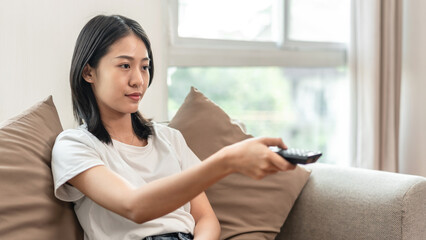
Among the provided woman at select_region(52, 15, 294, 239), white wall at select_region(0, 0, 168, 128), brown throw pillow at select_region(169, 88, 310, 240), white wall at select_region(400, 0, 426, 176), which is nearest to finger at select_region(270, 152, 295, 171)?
woman at select_region(52, 15, 294, 239)

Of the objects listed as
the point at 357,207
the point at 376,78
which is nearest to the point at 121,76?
the point at 357,207

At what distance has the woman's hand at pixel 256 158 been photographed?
1.02m

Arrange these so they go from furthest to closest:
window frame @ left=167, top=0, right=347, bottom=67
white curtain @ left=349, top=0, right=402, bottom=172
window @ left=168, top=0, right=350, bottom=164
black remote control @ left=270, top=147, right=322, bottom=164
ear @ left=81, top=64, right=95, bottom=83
Result: white curtain @ left=349, top=0, right=402, bottom=172 < window @ left=168, top=0, right=350, bottom=164 < window frame @ left=167, top=0, right=347, bottom=67 < ear @ left=81, top=64, right=95, bottom=83 < black remote control @ left=270, top=147, right=322, bottom=164

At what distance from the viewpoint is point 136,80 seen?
1396mm

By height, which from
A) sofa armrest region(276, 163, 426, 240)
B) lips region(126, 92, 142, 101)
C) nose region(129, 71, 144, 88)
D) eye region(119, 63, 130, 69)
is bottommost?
sofa armrest region(276, 163, 426, 240)

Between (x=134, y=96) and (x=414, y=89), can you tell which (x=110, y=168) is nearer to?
(x=134, y=96)

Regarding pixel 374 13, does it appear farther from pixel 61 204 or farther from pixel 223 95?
pixel 61 204

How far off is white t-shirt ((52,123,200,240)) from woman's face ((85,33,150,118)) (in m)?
0.11

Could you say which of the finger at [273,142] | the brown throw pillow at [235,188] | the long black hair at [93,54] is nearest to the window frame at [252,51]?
the brown throw pillow at [235,188]

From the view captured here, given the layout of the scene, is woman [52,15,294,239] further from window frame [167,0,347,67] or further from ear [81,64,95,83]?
window frame [167,0,347,67]

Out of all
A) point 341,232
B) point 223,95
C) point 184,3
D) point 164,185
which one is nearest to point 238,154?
point 164,185

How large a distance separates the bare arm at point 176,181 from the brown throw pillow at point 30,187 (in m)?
0.11

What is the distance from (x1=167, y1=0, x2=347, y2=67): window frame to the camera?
8.08 feet

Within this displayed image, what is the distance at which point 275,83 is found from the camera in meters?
3.06
